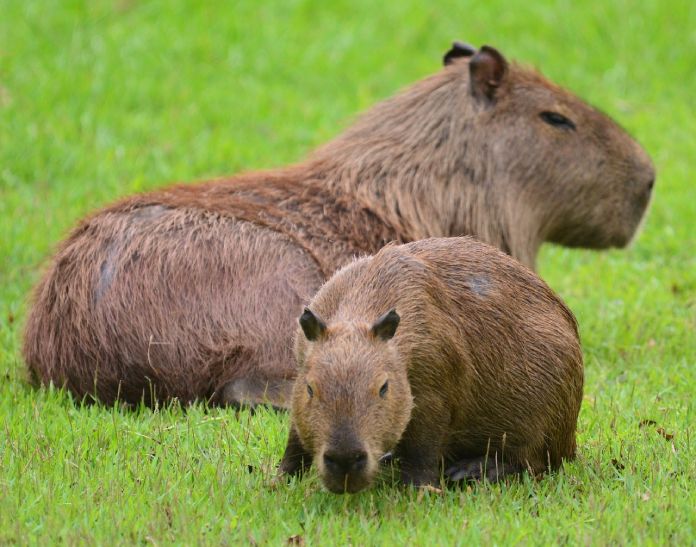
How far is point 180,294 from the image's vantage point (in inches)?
224

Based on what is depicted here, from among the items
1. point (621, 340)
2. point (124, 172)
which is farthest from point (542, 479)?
point (124, 172)

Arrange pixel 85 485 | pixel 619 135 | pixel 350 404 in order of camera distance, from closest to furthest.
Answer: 1. pixel 350 404
2. pixel 85 485
3. pixel 619 135

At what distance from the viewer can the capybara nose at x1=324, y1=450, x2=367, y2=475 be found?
3.87 metres

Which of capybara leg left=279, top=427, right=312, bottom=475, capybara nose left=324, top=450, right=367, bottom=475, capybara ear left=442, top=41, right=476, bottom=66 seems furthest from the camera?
capybara ear left=442, top=41, right=476, bottom=66

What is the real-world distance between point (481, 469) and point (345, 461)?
909 millimetres

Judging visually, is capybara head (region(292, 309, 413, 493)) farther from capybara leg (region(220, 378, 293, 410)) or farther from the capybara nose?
capybara leg (region(220, 378, 293, 410))

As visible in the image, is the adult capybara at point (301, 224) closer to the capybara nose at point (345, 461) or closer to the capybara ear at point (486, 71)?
the capybara ear at point (486, 71)

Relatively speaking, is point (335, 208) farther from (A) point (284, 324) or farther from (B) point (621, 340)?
(B) point (621, 340)

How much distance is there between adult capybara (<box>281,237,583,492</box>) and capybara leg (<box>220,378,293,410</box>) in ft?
3.64

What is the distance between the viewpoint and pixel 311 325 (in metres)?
4.13

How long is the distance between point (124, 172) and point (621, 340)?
4.49 meters

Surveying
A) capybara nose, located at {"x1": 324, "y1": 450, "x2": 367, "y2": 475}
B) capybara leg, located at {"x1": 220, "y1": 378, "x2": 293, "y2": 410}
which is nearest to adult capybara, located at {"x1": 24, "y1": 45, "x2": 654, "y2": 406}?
capybara leg, located at {"x1": 220, "y1": 378, "x2": 293, "y2": 410}

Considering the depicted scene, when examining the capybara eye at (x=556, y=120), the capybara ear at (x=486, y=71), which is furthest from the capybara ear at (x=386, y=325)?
the capybara eye at (x=556, y=120)

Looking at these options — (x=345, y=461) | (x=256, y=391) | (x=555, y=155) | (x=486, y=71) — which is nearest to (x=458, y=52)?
(x=486, y=71)
